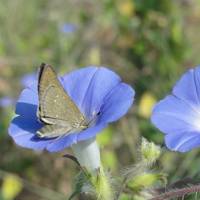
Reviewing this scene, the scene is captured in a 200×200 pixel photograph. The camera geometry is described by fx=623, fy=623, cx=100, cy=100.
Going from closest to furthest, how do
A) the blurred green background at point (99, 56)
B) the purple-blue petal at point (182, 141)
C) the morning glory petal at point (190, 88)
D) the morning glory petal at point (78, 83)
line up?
1. the purple-blue petal at point (182, 141)
2. the morning glory petal at point (190, 88)
3. the morning glory petal at point (78, 83)
4. the blurred green background at point (99, 56)

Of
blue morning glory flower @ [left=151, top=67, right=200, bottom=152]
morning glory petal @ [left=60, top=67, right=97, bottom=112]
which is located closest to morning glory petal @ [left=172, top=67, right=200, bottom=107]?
blue morning glory flower @ [left=151, top=67, right=200, bottom=152]

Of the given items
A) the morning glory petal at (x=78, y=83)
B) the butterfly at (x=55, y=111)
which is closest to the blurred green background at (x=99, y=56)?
the morning glory petal at (x=78, y=83)

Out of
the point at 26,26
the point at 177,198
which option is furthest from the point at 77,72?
the point at 26,26

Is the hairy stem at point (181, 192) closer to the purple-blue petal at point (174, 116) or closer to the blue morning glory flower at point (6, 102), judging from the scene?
the purple-blue petal at point (174, 116)

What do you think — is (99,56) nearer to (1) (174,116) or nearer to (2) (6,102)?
(2) (6,102)

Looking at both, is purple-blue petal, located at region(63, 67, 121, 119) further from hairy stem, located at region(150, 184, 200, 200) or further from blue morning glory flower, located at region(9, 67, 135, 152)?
hairy stem, located at region(150, 184, 200, 200)

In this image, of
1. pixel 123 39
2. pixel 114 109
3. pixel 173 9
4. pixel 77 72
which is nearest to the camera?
pixel 114 109

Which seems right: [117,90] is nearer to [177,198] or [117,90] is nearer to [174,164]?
[177,198]
